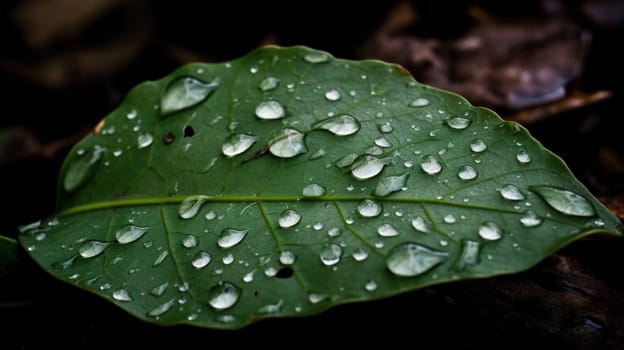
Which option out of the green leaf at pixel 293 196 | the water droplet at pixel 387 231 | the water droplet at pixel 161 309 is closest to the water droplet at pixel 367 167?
the green leaf at pixel 293 196

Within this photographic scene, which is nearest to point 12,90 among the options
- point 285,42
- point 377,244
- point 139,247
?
point 285,42

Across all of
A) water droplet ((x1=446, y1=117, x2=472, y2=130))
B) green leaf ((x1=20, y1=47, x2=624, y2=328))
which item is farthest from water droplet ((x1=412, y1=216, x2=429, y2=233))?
water droplet ((x1=446, y1=117, x2=472, y2=130))

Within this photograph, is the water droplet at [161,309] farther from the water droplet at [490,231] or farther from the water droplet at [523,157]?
the water droplet at [523,157]

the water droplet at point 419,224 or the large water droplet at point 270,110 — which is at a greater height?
the large water droplet at point 270,110

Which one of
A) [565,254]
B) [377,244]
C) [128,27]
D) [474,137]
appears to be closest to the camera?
[377,244]

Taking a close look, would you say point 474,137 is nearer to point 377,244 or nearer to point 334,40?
point 377,244
